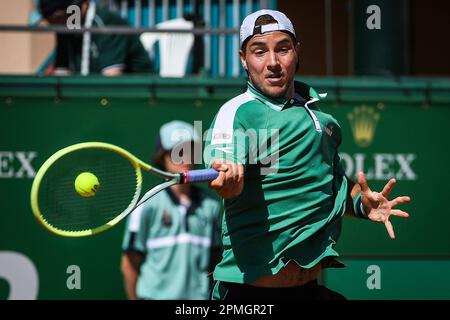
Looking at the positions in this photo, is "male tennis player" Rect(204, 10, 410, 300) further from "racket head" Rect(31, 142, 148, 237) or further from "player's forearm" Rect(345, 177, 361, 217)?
"racket head" Rect(31, 142, 148, 237)

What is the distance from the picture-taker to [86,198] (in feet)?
16.2

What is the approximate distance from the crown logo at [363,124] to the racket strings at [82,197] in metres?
2.72

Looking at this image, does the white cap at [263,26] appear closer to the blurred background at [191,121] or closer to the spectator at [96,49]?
the blurred background at [191,121]

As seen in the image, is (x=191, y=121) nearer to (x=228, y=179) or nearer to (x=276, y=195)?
(x=276, y=195)

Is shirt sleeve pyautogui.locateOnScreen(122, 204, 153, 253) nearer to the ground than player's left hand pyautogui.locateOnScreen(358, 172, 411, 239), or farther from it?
nearer to the ground

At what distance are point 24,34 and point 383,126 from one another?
4.20m

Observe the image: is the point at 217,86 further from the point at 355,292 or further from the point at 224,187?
the point at 224,187

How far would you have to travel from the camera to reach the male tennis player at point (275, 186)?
466cm

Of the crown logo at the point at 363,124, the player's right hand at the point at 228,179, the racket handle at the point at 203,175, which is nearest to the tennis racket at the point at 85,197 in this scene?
the racket handle at the point at 203,175

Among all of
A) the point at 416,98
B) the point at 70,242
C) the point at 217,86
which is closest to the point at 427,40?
the point at 416,98

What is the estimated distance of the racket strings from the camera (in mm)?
5020

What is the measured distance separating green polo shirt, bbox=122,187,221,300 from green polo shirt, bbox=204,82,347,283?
257 cm

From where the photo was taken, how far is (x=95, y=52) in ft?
27.8

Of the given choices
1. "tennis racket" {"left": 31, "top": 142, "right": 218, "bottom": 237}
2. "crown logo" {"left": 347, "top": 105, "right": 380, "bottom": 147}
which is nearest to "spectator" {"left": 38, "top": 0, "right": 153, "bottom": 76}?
"crown logo" {"left": 347, "top": 105, "right": 380, "bottom": 147}
